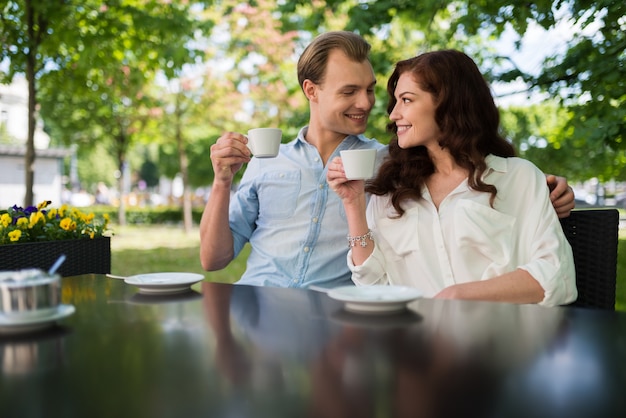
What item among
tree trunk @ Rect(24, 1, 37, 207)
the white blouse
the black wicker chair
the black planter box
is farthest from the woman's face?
tree trunk @ Rect(24, 1, 37, 207)

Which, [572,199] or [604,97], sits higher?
[604,97]

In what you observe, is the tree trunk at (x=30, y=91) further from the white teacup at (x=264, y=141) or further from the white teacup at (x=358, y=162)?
the white teacup at (x=358, y=162)

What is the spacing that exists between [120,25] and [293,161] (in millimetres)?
4462

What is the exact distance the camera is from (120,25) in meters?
6.48

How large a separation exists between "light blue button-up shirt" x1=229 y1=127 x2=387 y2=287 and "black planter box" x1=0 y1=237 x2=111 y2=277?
2.27 ft

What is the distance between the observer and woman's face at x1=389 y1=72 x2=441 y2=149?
2.31 m

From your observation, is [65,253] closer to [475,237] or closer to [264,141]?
[264,141]

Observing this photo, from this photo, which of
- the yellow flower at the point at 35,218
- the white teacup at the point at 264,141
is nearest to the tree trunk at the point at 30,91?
the yellow flower at the point at 35,218

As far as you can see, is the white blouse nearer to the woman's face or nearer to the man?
the woman's face

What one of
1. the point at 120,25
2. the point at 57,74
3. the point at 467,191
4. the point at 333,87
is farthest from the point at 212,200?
the point at 57,74

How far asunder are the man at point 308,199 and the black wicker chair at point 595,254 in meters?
0.96

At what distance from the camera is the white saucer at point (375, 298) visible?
1.45 m

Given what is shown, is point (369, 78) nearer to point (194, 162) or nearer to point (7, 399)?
point (7, 399)

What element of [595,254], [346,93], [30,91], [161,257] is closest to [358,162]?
[346,93]
